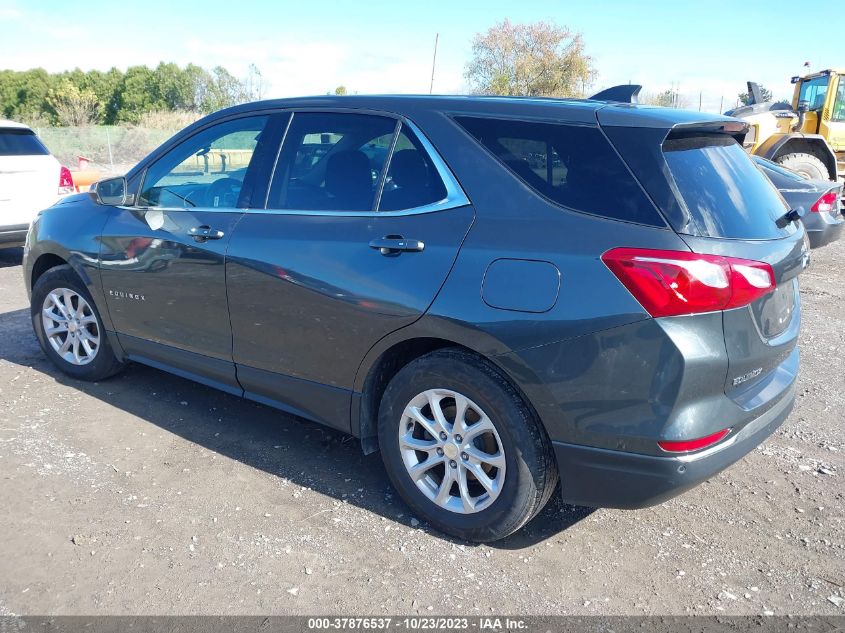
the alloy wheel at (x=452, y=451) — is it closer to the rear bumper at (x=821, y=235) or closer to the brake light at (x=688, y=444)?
the brake light at (x=688, y=444)

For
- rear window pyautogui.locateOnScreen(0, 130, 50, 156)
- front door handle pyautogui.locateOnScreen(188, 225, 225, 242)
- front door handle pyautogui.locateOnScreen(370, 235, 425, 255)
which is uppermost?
rear window pyautogui.locateOnScreen(0, 130, 50, 156)

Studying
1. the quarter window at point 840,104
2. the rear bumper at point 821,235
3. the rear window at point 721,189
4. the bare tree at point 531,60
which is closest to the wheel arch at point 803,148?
the quarter window at point 840,104

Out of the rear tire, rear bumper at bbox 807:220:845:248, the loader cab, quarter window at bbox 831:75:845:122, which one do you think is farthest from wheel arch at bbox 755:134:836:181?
rear bumper at bbox 807:220:845:248

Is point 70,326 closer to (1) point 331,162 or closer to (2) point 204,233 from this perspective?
(2) point 204,233

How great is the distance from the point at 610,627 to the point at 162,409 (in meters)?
3.00

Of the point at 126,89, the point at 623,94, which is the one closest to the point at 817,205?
the point at 623,94

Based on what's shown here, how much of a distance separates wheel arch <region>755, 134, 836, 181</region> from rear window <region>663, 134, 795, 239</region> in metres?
11.4

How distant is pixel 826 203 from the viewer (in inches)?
354

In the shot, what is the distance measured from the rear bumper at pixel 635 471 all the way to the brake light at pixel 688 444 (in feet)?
0.09

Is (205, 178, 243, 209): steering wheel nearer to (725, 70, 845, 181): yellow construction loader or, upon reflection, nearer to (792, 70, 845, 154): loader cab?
(725, 70, 845, 181): yellow construction loader

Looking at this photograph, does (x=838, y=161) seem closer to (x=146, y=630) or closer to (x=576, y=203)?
(x=576, y=203)

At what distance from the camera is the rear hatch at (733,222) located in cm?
266

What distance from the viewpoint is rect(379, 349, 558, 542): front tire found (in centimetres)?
289

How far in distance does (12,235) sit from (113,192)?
4.81 metres
